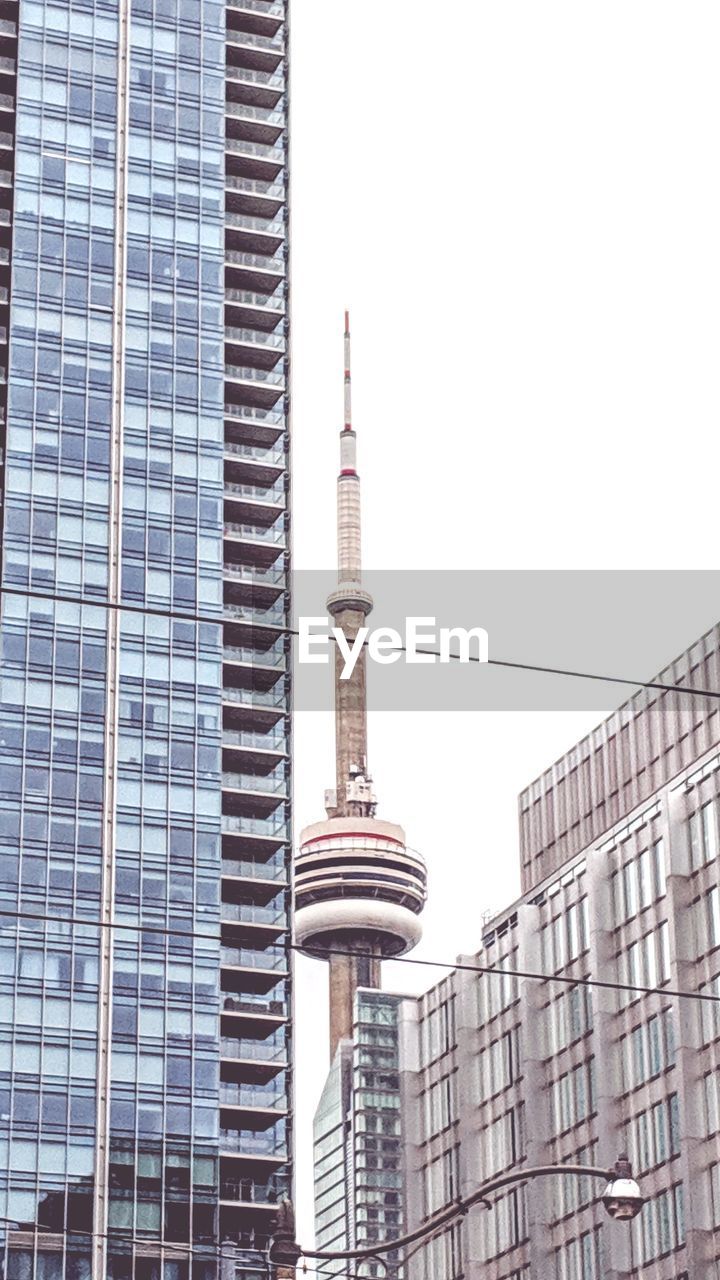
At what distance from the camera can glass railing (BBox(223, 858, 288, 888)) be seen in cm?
13750

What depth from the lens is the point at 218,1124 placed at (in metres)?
129

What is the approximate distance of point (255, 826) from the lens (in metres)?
139

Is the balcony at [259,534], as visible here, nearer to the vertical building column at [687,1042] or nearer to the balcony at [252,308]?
the balcony at [252,308]

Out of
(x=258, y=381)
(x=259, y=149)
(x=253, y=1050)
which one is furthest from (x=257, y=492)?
(x=253, y=1050)

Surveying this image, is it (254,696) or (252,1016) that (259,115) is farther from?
(252,1016)

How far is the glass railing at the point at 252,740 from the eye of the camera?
140750 millimetres

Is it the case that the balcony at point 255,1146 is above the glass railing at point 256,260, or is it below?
below

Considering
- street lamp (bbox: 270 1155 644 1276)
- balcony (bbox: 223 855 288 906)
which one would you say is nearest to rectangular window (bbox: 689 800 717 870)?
balcony (bbox: 223 855 288 906)

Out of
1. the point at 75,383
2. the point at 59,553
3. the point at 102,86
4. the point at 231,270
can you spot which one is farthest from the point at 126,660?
the point at 102,86

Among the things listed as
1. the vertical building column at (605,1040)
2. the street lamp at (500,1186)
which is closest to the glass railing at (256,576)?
the vertical building column at (605,1040)

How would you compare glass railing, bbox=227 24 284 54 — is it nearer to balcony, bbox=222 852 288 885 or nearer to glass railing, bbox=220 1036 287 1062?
balcony, bbox=222 852 288 885

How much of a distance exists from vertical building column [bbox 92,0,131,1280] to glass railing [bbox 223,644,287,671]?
265 inches

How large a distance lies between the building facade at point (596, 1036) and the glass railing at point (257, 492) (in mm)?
23474

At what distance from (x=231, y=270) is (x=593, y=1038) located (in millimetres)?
56008
